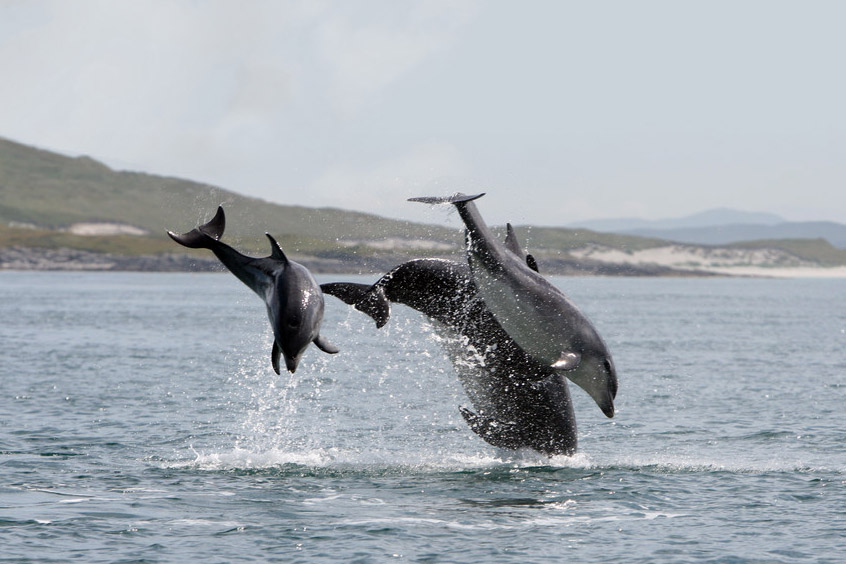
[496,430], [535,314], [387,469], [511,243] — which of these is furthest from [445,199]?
[387,469]

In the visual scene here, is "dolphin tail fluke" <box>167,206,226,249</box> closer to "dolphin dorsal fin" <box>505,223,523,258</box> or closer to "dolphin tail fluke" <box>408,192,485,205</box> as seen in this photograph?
"dolphin tail fluke" <box>408,192,485,205</box>

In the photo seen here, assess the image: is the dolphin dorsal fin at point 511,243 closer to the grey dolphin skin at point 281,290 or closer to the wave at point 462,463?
the wave at point 462,463

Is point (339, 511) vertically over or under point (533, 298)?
under

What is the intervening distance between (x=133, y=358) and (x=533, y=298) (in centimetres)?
3487

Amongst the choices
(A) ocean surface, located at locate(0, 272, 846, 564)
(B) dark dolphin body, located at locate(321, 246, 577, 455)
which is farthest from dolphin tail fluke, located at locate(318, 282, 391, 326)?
(A) ocean surface, located at locate(0, 272, 846, 564)

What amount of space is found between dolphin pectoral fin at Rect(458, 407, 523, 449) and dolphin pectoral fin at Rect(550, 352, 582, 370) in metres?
4.57

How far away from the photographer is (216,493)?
20422mm

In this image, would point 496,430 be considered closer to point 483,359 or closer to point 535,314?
point 483,359

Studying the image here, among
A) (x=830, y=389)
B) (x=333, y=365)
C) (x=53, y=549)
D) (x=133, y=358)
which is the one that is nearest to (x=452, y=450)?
(x=53, y=549)

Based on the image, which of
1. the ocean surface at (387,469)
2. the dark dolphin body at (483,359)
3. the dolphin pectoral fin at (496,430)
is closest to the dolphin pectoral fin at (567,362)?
the dark dolphin body at (483,359)

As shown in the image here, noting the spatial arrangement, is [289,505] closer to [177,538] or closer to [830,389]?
[177,538]

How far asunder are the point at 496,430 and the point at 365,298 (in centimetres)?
453

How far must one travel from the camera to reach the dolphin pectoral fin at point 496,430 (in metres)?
22.8

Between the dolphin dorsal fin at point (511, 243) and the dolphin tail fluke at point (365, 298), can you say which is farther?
the dolphin dorsal fin at point (511, 243)
